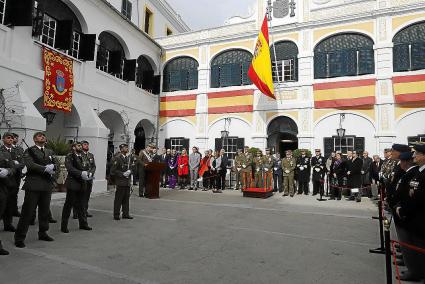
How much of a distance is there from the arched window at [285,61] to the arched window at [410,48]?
4617 mm

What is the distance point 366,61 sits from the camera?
14727mm

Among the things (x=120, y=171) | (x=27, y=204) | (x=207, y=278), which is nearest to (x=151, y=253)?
(x=207, y=278)

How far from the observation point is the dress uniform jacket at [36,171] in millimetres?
5293

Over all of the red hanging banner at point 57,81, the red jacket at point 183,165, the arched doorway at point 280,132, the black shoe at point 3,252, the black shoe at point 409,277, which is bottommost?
the black shoe at point 409,277

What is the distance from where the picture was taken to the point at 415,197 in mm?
3820

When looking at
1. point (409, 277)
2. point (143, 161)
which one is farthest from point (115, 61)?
point (409, 277)

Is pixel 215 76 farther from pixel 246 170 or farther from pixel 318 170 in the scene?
pixel 318 170

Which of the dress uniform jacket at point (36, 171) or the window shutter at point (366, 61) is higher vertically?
the window shutter at point (366, 61)

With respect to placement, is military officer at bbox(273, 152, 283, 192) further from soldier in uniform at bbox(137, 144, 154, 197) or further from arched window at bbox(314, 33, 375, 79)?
soldier in uniform at bbox(137, 144, 154, 197)

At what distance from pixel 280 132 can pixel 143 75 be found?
29.3ft

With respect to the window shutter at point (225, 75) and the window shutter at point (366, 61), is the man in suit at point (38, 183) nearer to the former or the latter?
the window shutter at point (225, 75)

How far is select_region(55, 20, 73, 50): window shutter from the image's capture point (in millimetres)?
12086

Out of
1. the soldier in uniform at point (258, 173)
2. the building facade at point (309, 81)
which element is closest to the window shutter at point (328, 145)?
the building facade at point (309, 81)

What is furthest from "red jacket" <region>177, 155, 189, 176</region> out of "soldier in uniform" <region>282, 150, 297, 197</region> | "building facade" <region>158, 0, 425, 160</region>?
"soldier in uniform" <region>282, 150, 297, 197</region>
